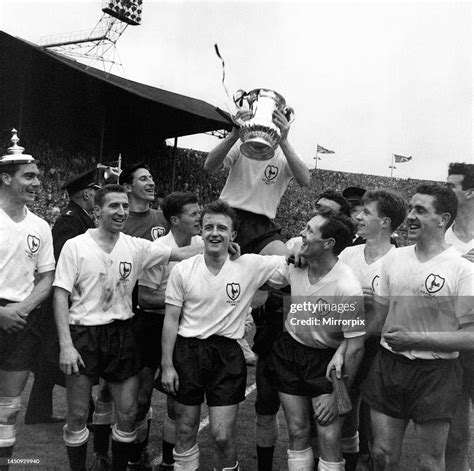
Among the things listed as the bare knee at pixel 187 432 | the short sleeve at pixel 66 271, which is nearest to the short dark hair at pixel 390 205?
the bare knee at pixel 187 432

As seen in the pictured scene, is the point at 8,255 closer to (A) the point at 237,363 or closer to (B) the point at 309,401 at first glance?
(A) the point at 237,363

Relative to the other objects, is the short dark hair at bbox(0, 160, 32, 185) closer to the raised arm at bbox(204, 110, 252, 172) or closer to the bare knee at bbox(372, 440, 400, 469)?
the raised arm at bbox(204, 110, 252, 172)

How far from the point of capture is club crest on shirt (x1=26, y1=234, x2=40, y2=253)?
11.2ft

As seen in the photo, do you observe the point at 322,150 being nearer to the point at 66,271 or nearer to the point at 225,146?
the point at 225,146

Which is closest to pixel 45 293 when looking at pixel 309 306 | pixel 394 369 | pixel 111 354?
pixel 111 354

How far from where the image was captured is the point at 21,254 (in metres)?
3.39

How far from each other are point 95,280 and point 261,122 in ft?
4.56

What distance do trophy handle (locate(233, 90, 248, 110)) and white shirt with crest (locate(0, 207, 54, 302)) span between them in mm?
1462

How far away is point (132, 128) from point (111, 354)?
16.4 metres

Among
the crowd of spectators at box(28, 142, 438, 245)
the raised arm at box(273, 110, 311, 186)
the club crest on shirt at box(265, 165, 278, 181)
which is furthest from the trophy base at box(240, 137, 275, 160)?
the crowd of spectators at box(28, 142, 438, 245)

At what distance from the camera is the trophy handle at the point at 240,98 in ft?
11.7

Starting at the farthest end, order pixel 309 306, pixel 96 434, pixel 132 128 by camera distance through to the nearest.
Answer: pixel 132 128, pixel 96 434, pixel 309 306

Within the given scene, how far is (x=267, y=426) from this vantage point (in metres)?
3.59

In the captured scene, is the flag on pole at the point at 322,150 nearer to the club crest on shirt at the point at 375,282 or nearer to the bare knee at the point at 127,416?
the club crest on shirt at the point at 375,282
